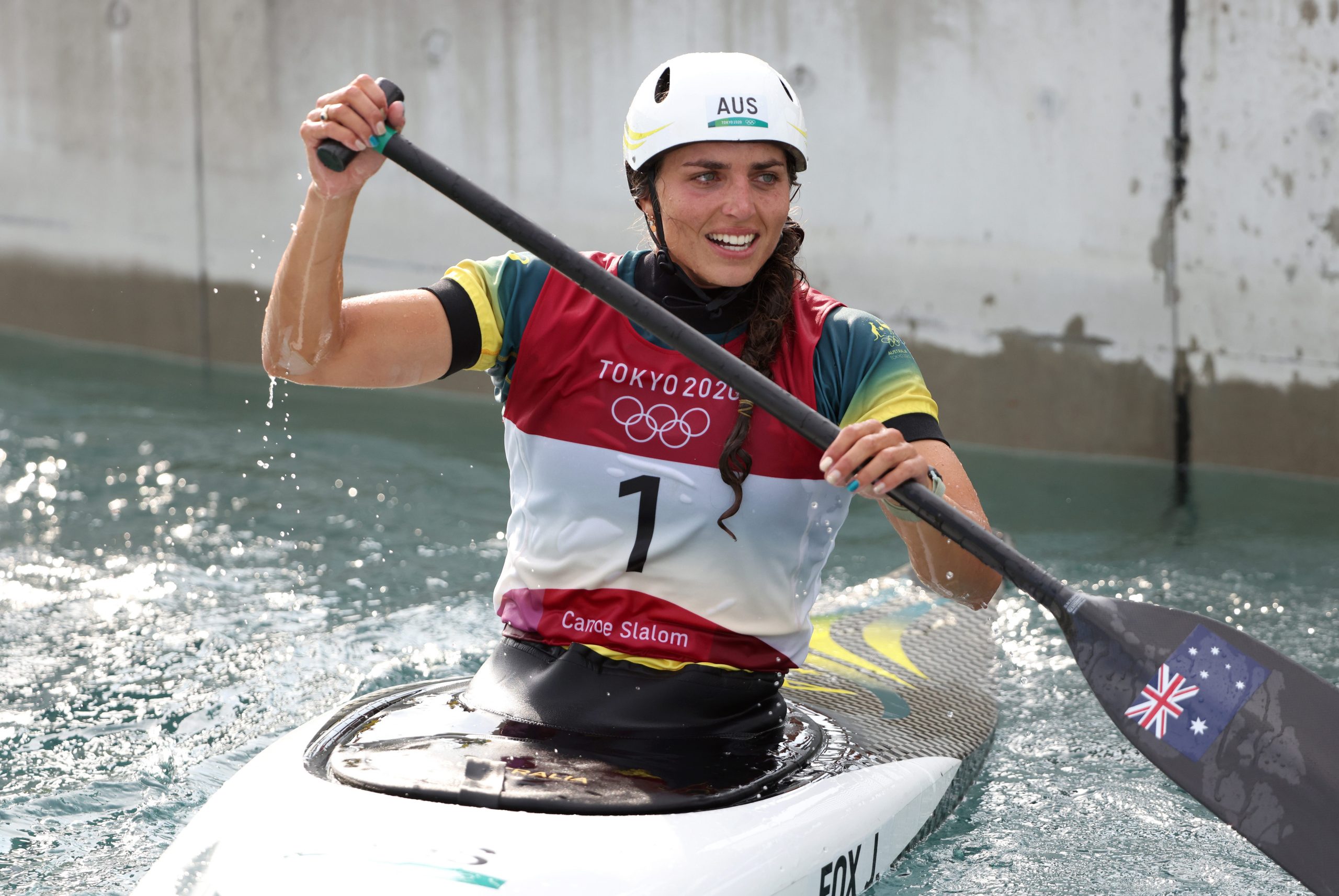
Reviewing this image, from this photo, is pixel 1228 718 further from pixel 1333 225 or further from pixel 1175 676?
pixel 1333 225

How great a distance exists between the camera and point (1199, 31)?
19.2 feet

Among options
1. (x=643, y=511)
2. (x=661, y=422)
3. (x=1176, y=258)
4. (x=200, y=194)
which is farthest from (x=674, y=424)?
(x=200, y=194)

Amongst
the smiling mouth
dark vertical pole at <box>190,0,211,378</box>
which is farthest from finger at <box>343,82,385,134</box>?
dark vertical pole at <box>190,0,211,378</box>

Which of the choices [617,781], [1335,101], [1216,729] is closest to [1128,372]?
[1335,101]

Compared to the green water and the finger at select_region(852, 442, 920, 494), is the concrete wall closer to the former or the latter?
the green water

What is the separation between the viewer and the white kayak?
1976 mm

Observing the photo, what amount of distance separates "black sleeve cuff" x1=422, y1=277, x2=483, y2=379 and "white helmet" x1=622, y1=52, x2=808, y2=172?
39 centimetres

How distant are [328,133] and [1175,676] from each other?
5.42 feet

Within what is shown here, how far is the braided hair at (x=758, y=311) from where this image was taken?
A: 7.93ft

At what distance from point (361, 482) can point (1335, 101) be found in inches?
165

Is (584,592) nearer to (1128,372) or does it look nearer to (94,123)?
(1128,372)

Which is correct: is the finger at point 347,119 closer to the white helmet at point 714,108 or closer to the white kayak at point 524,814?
the white helmet at point 714,108

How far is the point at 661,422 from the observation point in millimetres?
2449

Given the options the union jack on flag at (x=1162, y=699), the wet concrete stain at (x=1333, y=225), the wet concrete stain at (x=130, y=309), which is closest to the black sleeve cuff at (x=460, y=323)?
the union jack on flag at (x=1162, y=699)
